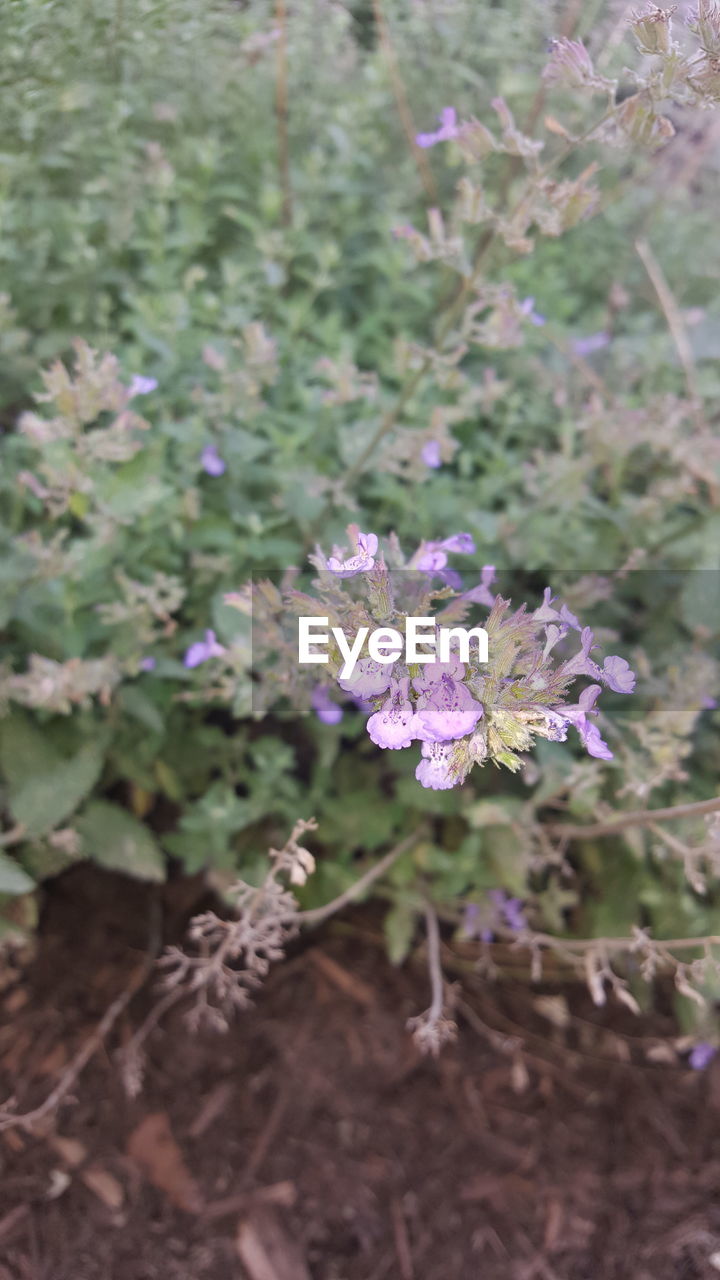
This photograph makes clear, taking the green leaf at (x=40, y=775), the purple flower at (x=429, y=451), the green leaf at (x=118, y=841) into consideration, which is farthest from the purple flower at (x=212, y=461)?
the green leaf at (x=118, y=841)

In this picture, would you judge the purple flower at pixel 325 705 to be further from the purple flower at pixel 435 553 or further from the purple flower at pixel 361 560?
the purple flower at pixel 361 560

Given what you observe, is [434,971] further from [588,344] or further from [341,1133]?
[588,344]

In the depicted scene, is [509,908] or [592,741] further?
[509,908]

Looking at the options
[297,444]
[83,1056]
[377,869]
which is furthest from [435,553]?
[83,1056]

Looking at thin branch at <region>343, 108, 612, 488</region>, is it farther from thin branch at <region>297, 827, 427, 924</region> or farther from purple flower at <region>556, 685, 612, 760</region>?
purple flower at <region>556, 685, 612, 760</region>

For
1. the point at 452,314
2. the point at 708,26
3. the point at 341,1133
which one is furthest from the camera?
the point at 341,1133
